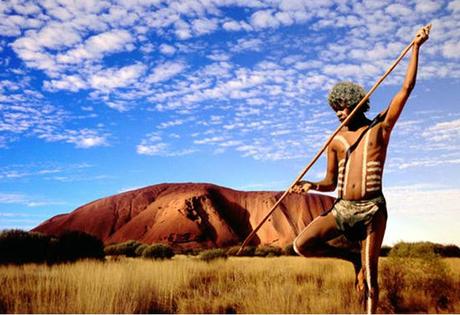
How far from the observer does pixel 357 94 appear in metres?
4.25

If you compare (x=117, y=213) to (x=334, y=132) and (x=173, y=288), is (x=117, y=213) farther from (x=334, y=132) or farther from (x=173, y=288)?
(x=334, y=132)

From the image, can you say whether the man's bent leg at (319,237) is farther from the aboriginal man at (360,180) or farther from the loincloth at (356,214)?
the loincloth at (356,214)

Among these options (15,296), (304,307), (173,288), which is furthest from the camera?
(173,288)

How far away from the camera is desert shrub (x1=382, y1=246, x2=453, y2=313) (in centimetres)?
741

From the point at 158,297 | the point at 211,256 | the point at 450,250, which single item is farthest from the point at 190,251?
the point at 158,297

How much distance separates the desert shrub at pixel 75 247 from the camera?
55.1ft

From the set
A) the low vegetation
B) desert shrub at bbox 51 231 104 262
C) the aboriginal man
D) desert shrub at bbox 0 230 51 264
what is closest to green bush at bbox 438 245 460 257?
the low vegetation

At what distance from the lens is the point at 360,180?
404cm

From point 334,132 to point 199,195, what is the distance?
1659 inches

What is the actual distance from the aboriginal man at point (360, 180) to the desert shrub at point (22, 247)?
45.5 feet

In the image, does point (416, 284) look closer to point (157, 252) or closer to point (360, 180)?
point (360, 180)

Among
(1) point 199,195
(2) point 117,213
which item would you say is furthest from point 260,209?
(2) point 117,213

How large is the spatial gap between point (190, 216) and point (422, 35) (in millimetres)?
39516

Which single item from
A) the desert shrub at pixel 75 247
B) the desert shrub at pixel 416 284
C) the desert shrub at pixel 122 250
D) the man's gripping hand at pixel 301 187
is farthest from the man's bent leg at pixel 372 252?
the desert shrub at pixel 122 250
